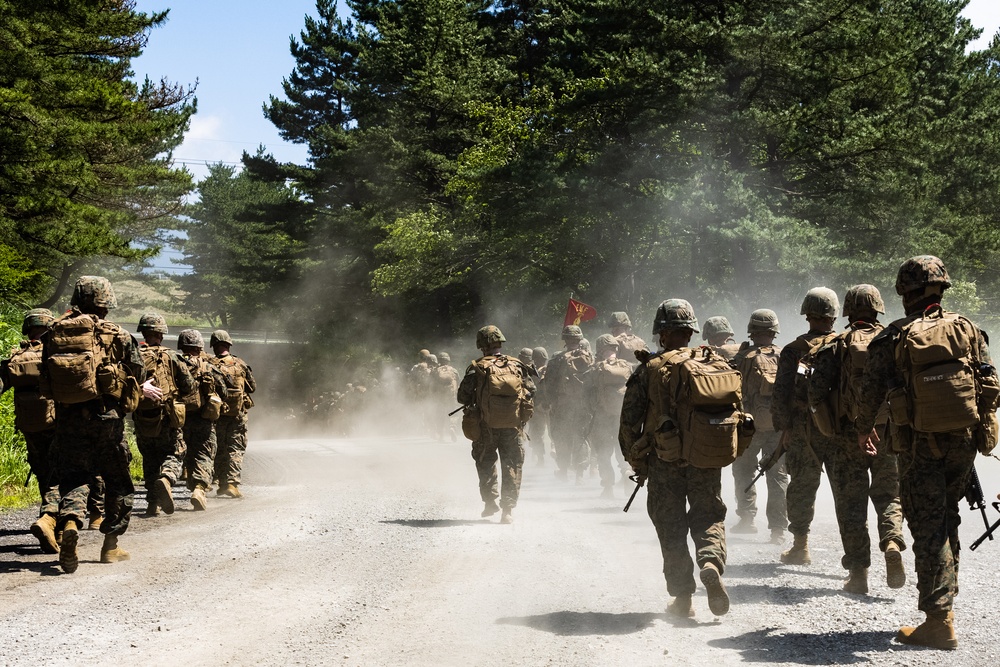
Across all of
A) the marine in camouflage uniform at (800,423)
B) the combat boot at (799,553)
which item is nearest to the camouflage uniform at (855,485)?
the marine in camouflage uniform at (800,423)

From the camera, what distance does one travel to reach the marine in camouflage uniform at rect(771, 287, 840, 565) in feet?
28.2

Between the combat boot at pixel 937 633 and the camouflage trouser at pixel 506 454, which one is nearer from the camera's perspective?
the combat boot at pixel 937 633

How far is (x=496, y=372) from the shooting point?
38.0ft

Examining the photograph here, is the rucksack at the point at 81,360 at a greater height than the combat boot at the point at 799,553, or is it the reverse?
the rucksack at the point at 81,360

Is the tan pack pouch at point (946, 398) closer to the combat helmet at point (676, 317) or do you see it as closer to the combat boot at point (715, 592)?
the combat boot at point (715, 592)

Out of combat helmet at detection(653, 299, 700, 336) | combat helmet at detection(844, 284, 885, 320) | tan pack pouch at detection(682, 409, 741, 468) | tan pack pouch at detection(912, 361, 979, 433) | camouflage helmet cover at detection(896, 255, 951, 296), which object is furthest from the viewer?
combat helmet at detection(844, 284, 885, 320)

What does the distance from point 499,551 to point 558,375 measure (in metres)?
7.08

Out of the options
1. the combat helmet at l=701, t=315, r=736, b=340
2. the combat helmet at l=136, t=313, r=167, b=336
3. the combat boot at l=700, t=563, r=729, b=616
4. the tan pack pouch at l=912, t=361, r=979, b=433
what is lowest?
the combat boot at l=700, t=563, r=729, b=616

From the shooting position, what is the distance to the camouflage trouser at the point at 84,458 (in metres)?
8.50

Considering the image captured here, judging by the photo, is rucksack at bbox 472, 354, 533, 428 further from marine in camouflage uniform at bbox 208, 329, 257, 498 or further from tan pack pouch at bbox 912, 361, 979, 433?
tan pack pouch at bbox 912, 361, 979, 433

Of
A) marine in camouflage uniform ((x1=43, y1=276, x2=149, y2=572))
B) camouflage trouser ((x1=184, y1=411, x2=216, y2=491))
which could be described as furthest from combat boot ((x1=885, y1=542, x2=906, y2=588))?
camouflage trouser ((x1=184, y1=411, x2=216, y2=491))

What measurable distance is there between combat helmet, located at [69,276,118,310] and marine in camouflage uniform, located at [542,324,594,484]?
887cm

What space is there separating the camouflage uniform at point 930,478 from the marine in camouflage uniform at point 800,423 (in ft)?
6.28

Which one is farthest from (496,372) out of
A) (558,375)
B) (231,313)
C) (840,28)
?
(231,313)
